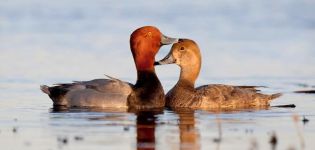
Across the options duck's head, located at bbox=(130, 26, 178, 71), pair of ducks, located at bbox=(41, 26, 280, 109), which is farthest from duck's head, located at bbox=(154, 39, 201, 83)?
duck's head, located at bbox=(130, 26, 178, 71)

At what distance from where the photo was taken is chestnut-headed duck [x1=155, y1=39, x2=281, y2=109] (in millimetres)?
18172

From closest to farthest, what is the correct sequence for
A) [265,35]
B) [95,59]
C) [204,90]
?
[204,90], [95,59], [265,35]

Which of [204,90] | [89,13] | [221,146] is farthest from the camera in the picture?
[89,13]

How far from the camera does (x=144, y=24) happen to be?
3000 cm

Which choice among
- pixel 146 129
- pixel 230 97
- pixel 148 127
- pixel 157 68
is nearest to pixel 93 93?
pixel 230 97

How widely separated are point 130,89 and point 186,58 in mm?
1334

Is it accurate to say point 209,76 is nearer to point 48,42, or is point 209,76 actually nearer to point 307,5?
point 48,42

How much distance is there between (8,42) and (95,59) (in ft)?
11.7

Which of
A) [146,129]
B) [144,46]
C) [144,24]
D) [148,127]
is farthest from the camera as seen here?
[144,24]

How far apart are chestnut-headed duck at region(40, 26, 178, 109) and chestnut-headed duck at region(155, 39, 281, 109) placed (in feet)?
0.82

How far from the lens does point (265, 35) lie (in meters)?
28.9

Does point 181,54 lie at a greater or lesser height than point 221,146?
greater

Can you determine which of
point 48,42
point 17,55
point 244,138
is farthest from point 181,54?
point 48,42

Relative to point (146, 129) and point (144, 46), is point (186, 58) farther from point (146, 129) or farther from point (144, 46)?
point (146, 129)
